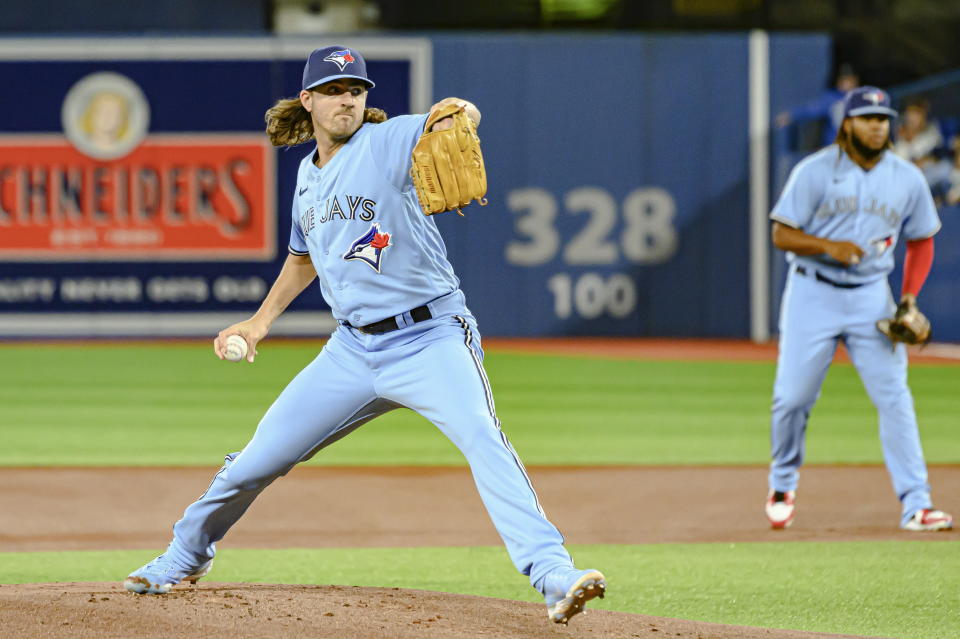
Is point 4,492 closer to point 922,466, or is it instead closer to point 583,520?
point 583,520

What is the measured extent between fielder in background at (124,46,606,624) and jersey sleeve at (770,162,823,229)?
245cm

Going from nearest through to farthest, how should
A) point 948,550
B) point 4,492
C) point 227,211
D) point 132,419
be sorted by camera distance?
point 948,550
point 4,492
point 132,419
point 227,211

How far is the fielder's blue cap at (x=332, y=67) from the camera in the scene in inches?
167

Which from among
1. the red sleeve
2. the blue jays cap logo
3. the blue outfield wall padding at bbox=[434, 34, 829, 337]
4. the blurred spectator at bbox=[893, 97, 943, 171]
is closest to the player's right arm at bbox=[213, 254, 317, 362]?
the blue jays cap logo

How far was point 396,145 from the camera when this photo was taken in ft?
13.7

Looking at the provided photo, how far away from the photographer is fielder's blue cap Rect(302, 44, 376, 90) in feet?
13.9

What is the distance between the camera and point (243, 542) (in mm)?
6242

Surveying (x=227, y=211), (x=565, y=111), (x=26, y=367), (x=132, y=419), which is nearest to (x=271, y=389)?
(x=132, y=419)

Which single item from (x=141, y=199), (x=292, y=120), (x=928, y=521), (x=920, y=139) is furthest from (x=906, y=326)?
(x=141, y=199)

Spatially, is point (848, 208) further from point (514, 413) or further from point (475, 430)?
point (514, 413)

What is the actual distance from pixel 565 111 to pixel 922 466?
13915 millimetres

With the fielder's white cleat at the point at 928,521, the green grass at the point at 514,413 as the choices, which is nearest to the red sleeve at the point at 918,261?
the fielder's white cleat at the point at 928,521

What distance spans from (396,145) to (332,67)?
31 centimetres

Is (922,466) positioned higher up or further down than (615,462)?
higher up
